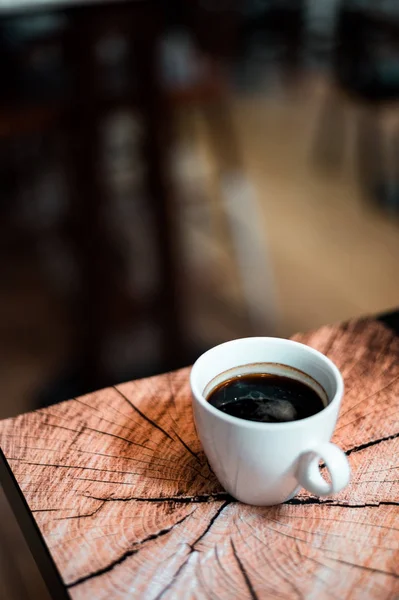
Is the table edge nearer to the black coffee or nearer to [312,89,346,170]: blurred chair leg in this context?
the black coffee

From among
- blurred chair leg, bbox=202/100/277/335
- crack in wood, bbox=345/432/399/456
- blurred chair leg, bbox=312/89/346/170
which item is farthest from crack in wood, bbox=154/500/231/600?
blurred chair leg, bbox=312/89/346/170

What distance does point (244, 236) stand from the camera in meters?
1.89

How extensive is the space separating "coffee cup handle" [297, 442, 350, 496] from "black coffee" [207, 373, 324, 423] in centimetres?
4

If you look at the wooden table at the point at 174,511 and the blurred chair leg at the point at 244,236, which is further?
the blurred chair leg at the point at 244,236

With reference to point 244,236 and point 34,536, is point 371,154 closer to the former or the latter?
point 244,236

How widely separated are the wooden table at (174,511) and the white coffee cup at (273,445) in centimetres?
3

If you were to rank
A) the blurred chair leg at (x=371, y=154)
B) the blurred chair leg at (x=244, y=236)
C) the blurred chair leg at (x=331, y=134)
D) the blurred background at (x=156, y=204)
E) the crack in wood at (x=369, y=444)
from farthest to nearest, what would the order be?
the blurred chair leg at (x=331, y=134), the blurred chair leg at (x=371, y=154), the blurred chair leg at (x=244, y=236), the blurred background at (x=156, y=204), the crack in wood at (x=369, y=444)

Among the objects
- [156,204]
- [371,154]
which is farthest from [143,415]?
[371,154]

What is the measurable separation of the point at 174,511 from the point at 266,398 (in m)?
0.11

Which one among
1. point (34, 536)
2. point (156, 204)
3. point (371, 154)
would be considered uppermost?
point (34, 536)

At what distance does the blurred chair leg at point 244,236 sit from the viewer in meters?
1.71

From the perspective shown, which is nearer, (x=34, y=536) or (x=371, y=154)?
(x=34, y=536)

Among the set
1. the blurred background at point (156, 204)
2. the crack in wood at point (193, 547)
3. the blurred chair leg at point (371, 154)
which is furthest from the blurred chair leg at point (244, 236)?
the crack in wood at point (193, 547)

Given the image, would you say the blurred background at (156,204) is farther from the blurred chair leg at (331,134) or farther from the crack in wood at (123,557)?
the crack in wood at (123,557)
